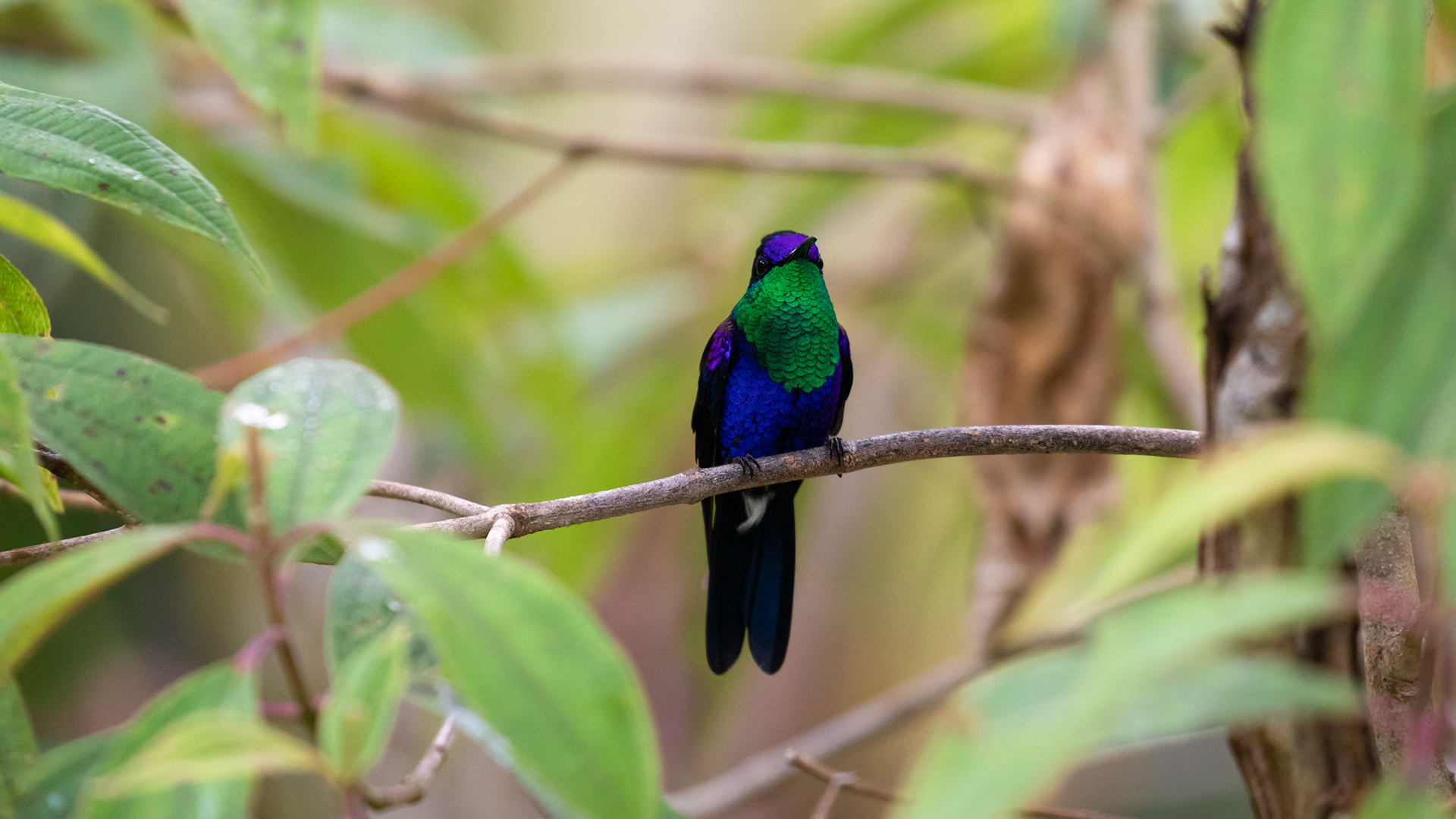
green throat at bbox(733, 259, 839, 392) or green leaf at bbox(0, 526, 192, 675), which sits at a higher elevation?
green throat at bbox(733, 259, 839, 392)

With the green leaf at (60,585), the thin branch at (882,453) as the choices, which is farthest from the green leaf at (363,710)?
the thin branch at (882,453)

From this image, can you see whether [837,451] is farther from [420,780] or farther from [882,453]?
[420,780]

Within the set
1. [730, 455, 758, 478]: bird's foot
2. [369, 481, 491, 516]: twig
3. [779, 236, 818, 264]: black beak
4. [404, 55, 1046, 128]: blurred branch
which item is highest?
[404, 55, 1046, 128]: blurred branch

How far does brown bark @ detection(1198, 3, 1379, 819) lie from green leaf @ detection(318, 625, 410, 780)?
807 mm

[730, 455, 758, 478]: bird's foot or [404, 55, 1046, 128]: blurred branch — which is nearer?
[730, 455, 758, 478]: bird's foot

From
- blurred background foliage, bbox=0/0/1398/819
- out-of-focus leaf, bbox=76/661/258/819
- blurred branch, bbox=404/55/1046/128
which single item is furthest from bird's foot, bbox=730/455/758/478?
blurred branch, bbox=404/55/1046/128

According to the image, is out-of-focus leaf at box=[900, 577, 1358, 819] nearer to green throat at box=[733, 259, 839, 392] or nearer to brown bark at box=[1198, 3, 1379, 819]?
brown bark at box=[1198, 3, 1379, 819]

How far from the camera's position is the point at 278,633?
667mm

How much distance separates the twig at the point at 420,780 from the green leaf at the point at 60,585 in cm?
30

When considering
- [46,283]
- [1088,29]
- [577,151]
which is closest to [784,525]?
[577,151]

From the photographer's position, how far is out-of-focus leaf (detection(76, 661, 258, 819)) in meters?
0.56

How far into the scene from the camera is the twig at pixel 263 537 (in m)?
0.64

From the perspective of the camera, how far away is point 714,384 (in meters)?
2.07

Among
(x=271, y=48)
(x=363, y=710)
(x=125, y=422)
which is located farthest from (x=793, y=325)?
(x=363, y=710)
